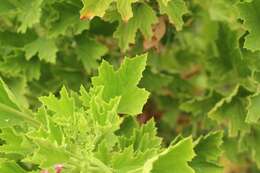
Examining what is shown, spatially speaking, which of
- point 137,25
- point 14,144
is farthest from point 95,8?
point 14,144

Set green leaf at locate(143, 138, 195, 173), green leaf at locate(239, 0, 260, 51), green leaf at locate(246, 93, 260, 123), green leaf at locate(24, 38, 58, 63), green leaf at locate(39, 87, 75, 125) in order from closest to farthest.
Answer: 1. green leaf at locate(143, 138, 195, 173)
2. green leaf at locate(39, 87, 75, 125)
3. green leaf at locate(239, 0, 260, 51)
4. green leaf at locate(246, 93, 260, 123)
5. green leaf at locate(24, 38, 58, 63)

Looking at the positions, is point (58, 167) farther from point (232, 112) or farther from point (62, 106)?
point (232, 112)

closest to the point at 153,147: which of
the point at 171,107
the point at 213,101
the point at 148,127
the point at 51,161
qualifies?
the point at 148,127

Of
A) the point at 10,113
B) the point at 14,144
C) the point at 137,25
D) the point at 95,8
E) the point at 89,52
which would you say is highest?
the point at 89,52

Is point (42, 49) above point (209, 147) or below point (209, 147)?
above

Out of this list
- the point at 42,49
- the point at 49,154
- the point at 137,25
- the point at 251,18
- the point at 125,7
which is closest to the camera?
the point at 49,154

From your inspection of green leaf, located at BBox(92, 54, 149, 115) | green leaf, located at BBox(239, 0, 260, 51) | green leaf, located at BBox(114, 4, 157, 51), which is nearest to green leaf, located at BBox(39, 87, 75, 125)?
green leaf, located at BBox(92, 54, 149, 115)

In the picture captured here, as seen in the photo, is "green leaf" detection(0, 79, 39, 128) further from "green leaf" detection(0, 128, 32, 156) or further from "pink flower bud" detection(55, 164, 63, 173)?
"pink flower bud" detection(55, 164, 63, 173)

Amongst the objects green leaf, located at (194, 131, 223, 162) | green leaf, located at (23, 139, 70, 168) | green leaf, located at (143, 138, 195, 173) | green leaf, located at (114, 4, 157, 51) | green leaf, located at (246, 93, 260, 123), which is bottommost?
green leaf, located at (143, 138, 195, 173)
